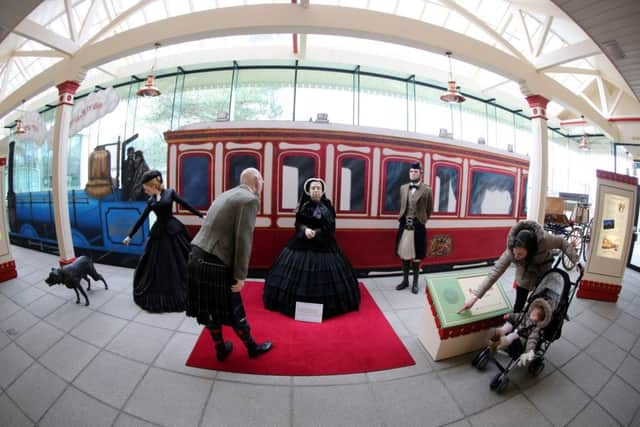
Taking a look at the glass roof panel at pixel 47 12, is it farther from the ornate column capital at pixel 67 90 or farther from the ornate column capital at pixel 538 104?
the ornate column capital at pixel 538 104

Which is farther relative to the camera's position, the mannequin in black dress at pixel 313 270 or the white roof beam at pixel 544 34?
the white roof beam at pixel 544 34

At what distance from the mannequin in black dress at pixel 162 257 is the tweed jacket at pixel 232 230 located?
941 millimetres

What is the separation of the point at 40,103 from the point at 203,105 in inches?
209

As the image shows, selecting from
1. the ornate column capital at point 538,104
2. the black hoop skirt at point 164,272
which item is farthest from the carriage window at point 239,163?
the ornate column capital at point 538,104

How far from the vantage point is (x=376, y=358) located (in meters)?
1.51

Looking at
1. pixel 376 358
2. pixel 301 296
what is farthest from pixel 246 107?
pixel 376 358

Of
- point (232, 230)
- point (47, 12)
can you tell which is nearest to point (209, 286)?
point (232, 230)

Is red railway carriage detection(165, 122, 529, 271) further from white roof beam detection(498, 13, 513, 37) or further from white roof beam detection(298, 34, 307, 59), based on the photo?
white roof beam detection(498, 13, 513, 37)

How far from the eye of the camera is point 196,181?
3.03m

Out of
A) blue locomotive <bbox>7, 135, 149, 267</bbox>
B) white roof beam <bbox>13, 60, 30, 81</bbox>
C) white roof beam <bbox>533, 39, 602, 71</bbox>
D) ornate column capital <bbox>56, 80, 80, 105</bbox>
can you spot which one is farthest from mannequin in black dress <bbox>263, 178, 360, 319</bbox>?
white roof beam <bbox>13, 60, 30, 81</bbox>

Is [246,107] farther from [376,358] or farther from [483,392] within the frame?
[483,392]

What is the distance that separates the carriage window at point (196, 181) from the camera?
9.90 feet

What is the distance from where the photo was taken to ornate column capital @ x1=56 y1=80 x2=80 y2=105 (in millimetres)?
3049

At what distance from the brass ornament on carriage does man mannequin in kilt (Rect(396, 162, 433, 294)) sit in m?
4.92
